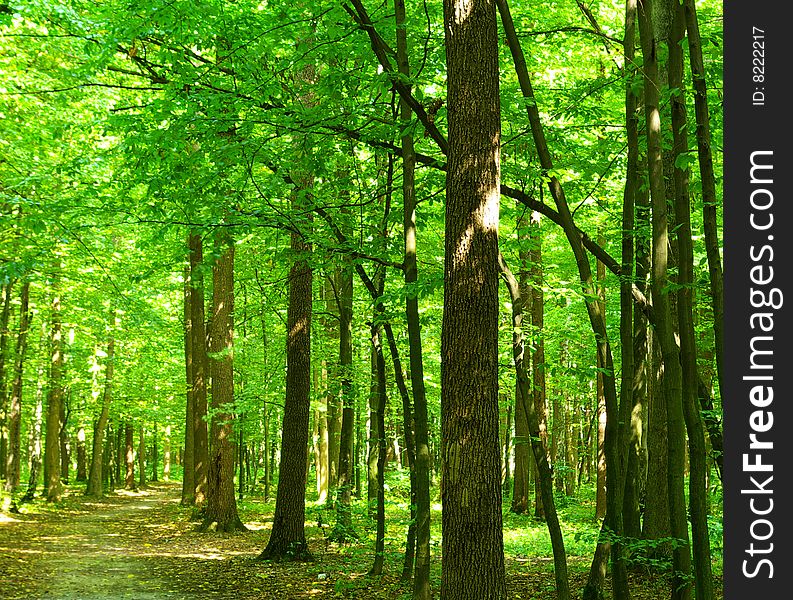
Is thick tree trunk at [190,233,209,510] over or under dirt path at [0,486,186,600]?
over

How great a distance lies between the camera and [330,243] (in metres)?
9.30

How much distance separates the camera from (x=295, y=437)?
40.6 feet

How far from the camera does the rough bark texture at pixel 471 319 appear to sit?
526cm

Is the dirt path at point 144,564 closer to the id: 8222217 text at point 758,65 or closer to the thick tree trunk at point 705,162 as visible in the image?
the thick tree trunk at point 705,162

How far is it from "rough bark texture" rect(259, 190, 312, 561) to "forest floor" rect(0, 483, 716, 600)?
1.34 feet

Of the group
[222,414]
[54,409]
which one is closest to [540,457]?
[222,414]

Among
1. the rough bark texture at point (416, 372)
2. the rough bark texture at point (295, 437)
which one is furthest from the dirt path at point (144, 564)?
the rough bark texture at point (416, 372)

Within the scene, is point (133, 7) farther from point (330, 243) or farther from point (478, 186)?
point (478, 186)

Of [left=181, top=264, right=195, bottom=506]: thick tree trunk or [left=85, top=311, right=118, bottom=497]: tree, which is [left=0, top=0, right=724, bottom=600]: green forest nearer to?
[left=181, top=264, right=195, bottom=506]: thick tree trunk

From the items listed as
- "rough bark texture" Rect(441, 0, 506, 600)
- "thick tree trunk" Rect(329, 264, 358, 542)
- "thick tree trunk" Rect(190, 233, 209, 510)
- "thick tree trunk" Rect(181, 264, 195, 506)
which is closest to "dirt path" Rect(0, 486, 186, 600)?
"thick tree trunk" Rect(190, 233, 209, 510)

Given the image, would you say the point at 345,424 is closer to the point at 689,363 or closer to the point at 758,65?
the point at 689,363

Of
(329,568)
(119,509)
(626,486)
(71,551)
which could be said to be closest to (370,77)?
(626,486)

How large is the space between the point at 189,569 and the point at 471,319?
29.2 ft

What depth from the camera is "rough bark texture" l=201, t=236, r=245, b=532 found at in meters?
15.9
